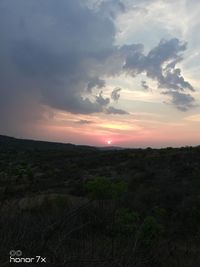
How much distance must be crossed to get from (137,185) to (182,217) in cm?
854

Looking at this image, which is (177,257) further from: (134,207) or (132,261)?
(134,207)

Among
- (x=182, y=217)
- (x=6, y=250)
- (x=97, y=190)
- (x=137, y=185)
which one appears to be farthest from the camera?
(x=137, y=185)

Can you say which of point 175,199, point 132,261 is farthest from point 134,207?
point 132,261

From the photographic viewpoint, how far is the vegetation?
3.18 meters

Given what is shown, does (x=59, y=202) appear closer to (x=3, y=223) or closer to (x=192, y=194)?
(x=192, y=194)

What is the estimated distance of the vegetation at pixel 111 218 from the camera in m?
3.18

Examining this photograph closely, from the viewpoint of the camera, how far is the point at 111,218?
6461 mm

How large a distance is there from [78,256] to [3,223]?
746 mm

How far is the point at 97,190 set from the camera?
13320 millimetres

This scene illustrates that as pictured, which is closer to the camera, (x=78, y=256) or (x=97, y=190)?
(x=78, y=256)

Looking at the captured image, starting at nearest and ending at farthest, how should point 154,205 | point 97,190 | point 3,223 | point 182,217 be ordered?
point 3,223, point 97,190, point 182,217, point 154,205

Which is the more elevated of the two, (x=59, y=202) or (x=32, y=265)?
(x=32, y=265)

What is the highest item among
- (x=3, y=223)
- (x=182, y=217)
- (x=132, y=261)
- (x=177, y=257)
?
(x=3, y=223)

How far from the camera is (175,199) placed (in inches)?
731
